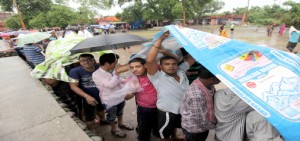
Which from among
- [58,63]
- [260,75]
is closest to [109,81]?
[58,63]

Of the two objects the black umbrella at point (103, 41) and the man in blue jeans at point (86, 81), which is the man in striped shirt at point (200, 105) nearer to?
the black umbrella at point (103, 41)

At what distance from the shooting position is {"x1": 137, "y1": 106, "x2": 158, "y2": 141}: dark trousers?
2395 mm

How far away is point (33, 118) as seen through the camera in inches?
99.0

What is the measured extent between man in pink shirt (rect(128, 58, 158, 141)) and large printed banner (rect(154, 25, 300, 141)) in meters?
0.76

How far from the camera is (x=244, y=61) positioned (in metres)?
1.39

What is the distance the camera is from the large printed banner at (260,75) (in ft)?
3.46

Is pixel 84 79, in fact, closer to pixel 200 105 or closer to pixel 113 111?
pixel 113 111

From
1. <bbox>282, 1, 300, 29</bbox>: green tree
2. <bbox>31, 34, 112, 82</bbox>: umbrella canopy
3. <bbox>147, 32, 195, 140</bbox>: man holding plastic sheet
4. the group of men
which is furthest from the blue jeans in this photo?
<bbox>282, 1, 300, 29</bbox>: green tree

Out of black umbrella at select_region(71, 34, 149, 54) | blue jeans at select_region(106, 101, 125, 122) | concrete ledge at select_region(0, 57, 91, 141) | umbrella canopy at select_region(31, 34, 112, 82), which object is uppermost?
black umbrella at select_region(71, 34, 149, 54)

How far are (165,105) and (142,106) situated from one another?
1.29ft

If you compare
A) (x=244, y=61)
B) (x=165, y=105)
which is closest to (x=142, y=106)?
(x=165, y=105)

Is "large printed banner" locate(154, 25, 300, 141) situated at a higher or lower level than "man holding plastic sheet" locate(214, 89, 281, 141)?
higher

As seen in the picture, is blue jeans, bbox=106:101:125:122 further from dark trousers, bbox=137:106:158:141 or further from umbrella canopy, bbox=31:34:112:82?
umbrella canopy, bbox=31:34:112:82

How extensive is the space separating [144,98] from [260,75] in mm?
1449
